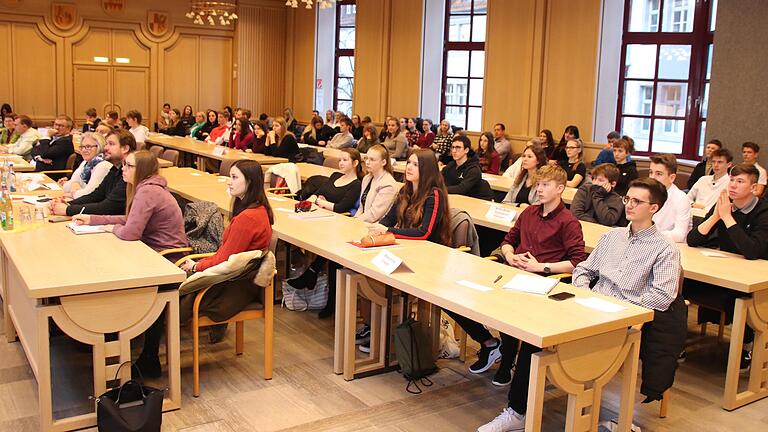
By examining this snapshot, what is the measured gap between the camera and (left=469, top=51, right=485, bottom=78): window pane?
12961mm

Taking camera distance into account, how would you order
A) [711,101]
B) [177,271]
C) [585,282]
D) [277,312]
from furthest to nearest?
[711,101] < [277,312] < [585,282] < [177,271]

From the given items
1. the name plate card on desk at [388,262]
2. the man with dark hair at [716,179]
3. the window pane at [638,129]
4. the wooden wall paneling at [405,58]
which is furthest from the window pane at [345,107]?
the name plate card on desk at [388,262]

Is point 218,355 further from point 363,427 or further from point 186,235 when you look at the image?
point 363,427

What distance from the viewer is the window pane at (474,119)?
511 inches

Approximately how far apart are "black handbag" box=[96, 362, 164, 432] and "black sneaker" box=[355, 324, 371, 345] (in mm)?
1765

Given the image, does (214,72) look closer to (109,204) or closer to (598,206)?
(109,204)

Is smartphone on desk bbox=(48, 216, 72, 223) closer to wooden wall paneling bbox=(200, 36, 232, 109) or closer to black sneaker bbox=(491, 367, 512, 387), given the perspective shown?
black sneaker bbox=(491, 367, 512, 387)

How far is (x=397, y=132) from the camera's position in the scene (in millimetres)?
12875

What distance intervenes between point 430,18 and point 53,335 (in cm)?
1006

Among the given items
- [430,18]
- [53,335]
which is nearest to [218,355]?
[53,335]

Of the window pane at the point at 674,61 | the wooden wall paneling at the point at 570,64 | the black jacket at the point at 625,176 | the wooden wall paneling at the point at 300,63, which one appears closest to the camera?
the black jacket at the point at 625,176

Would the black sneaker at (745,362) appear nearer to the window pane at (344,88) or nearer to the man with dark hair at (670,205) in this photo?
the man with dark hair at (670,205)

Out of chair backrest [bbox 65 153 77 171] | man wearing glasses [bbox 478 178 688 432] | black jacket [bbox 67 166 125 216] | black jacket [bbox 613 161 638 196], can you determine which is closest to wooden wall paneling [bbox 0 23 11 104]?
chair backrest [bbox 65 153 77 171]

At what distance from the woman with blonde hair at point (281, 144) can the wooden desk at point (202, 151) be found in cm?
17
